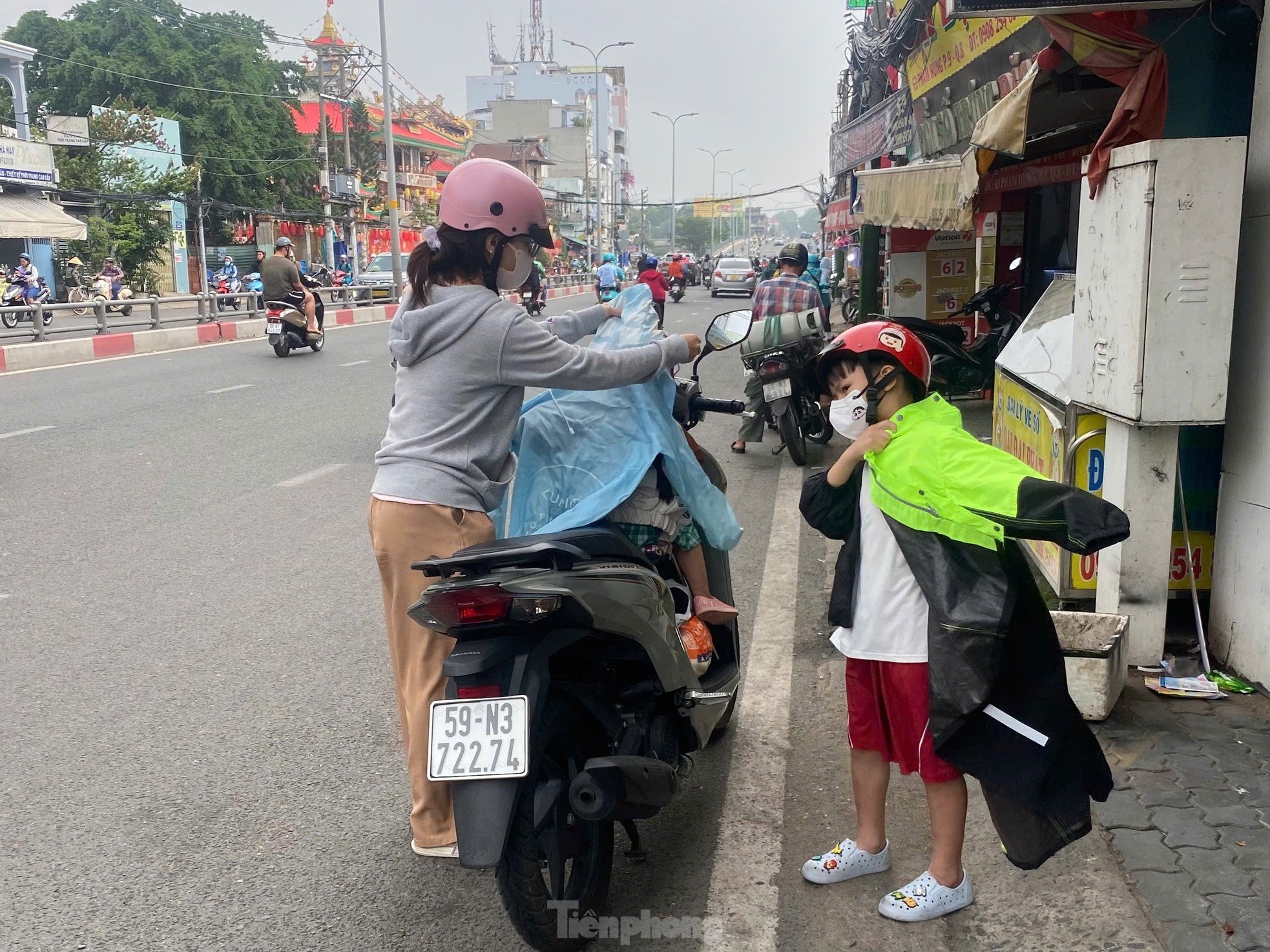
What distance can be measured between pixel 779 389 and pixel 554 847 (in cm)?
599

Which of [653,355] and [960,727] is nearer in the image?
[960,727]

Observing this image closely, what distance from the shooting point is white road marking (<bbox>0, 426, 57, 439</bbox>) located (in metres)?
9.43

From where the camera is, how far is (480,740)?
92.5 inches

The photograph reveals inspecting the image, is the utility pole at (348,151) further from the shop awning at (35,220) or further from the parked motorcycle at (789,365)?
the parked motorcycle at (789,365)

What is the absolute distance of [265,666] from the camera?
440 centimetres

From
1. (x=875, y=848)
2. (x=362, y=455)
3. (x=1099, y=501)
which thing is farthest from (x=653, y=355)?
(x=362, y=455)

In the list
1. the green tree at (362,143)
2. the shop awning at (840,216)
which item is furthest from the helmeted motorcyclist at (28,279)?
the green tree at (362,143)

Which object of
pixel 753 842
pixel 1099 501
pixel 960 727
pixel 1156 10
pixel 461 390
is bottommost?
pixel 753 842

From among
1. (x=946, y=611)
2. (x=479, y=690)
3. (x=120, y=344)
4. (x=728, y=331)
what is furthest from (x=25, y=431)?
(x=946, y=611)

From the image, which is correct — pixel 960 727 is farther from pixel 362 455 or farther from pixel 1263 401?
pixel 362 455

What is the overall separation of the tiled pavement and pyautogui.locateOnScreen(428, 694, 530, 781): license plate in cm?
149

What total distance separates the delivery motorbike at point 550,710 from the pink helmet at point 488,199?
75 cm

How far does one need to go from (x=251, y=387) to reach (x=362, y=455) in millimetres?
4604

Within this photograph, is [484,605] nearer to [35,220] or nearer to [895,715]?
[895,715]
